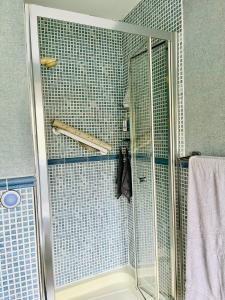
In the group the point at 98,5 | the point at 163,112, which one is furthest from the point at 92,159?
the point at 98,5

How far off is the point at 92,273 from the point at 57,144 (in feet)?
4.14

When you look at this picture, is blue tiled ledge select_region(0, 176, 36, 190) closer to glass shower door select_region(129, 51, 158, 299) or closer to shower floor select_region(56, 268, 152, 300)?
glass shower door select_region(129, 51, 158, 299)

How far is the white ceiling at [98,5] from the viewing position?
1.86 meters

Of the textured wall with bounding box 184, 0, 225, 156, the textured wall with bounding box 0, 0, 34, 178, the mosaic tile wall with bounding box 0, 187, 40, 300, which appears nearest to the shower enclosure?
the textured wall with bounding box 184, 0, 225, 156

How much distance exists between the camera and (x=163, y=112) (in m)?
1.63

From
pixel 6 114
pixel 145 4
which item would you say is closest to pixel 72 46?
pixel 145 4

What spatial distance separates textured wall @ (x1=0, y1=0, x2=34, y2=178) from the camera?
104 centimetres

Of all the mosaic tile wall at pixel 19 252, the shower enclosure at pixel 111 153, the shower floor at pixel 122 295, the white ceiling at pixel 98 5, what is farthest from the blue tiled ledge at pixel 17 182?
the white ceiling at pixel 98 5

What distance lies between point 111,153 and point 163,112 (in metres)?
0.73

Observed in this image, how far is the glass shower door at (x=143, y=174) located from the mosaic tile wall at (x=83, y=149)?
9.6 inches

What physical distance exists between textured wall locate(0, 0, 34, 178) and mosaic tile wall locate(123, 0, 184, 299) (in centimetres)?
88

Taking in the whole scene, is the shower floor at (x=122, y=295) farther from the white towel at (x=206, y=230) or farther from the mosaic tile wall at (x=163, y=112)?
the white towel at (x=206, y=230)

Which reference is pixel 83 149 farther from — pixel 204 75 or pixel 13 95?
pixel 204 75

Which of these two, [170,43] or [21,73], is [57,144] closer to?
[21,73]
